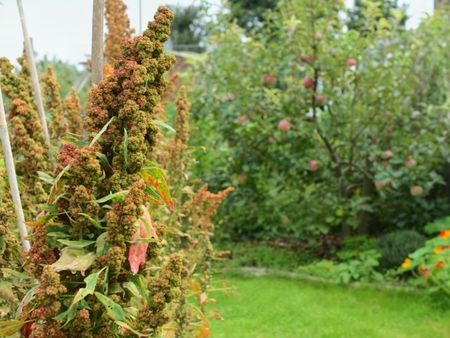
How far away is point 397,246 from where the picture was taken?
601cm

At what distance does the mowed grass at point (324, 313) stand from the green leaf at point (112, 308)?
2.75 metres

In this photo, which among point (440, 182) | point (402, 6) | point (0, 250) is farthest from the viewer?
point (402, 6)

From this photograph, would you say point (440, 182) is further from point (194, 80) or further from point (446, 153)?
point (194, 80)

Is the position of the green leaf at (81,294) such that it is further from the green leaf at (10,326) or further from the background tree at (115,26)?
the background tree at (115,26)

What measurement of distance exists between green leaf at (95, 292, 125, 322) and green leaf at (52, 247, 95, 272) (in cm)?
7

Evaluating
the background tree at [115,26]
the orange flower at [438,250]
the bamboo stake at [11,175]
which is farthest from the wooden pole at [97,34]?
the orange flower at [438,250]

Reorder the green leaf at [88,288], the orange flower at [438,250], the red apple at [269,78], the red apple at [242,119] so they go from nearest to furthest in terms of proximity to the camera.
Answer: the green leaf at [88,288] < the orange flower at [438,250] < the red apple at [242,119] < the red apple at [269,78]

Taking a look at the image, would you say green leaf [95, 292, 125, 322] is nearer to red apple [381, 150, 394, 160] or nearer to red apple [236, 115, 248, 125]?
red apple [381, 150, 394, 160]

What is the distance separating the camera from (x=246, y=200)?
6980mm

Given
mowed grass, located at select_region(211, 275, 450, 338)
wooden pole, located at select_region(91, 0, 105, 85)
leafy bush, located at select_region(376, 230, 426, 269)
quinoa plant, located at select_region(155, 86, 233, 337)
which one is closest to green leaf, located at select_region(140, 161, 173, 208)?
wooden pole, located at select_region(91, 0, 105, 85)

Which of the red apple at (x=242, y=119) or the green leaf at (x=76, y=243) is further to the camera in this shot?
the red apple at (x=242, y=119)

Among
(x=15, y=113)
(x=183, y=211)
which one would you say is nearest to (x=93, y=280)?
(x=15, y=113)

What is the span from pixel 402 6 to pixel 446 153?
1.58 meters

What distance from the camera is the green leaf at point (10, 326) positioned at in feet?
5.26
